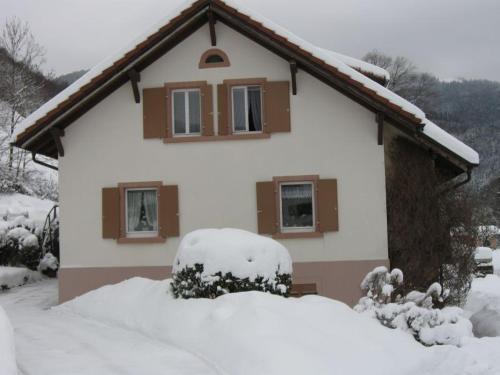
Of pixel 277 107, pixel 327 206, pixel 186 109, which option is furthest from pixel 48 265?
pixel 327 206

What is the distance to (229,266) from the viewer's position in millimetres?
9078

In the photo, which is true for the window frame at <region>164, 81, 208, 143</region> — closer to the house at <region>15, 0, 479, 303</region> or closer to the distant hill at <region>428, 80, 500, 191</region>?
the house at <region>15, 0, 479, 303</region>

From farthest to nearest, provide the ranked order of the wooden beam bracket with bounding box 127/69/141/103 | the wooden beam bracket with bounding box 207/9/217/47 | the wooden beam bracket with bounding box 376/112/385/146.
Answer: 1. the wooden beam bracket with bounding box 127/69/141/103
2. the wooden beam bracket with bounding box 207/9/217/47
3. the wooden beam bracket with bounding box 376/112/385/146

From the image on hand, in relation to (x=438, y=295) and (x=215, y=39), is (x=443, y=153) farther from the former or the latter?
(x=215, y=39)

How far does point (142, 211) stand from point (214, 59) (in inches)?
146

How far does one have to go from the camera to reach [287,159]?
43.3ft

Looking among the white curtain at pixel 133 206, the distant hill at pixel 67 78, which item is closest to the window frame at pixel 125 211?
the white curtain at pixel 133 206

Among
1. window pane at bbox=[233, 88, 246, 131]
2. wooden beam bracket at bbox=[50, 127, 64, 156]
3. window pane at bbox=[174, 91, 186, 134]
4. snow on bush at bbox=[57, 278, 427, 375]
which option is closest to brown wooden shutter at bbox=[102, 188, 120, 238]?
wooden beam bracket at bbox=[50, 127, 64, 156]

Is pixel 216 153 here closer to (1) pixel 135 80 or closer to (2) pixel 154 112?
(2) pixel 154 112

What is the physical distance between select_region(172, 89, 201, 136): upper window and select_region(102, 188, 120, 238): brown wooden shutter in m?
2.03

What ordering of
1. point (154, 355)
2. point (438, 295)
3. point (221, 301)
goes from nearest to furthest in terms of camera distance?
1. point (154, 355)
2. point (221, 301)
3. point (438, 295)

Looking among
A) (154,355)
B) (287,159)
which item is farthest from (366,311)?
(287,159)

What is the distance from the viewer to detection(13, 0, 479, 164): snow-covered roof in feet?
40.1

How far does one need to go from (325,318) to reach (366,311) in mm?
1033
